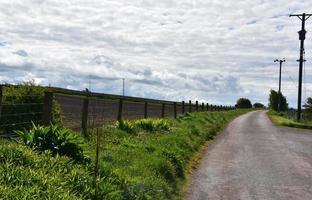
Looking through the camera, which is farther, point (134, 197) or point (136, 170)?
point (136, 170)

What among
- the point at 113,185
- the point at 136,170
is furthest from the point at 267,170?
the point at 113,185

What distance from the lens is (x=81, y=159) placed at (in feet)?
29.1

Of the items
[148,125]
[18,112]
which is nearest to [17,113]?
[18,112]

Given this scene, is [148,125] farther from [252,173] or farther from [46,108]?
[46,108]

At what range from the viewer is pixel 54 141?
877 cm

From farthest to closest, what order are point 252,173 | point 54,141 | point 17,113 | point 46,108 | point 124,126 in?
1. point 124,126
2. point 252,173
3. point 17,113
4. point 46,108
5. point 54,141

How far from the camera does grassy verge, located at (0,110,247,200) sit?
6461 millimetres

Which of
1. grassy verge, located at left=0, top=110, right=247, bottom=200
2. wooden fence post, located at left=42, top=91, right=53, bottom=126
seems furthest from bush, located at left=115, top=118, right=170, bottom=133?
wooden fence post, located at left=42, top=91, right=53, bottom=126

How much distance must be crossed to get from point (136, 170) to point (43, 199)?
14.4ft

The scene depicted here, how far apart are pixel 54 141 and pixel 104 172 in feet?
3.20

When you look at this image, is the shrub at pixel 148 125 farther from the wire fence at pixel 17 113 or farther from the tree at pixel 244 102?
the tree at pixel 244 102

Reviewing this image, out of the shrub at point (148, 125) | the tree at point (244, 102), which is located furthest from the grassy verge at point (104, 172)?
the tree at point (244, 102)

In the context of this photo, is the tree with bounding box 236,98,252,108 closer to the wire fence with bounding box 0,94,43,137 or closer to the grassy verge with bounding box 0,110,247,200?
the grassy verge with bounding box 0,110,247,200

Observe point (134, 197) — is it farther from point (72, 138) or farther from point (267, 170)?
point (267, 170)
